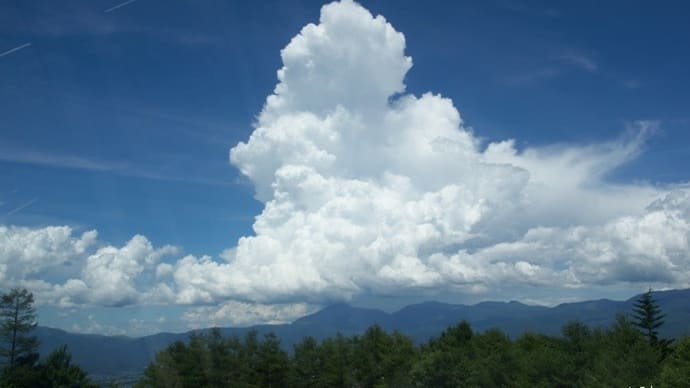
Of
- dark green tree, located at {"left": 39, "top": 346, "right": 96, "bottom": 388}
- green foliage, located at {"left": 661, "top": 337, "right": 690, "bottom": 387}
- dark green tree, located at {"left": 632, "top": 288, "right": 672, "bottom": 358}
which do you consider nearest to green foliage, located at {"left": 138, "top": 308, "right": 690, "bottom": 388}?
green foliage, located at {"left": 661, "top": 337, "right": 690, "bottom": 387}

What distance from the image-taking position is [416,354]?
87.3m

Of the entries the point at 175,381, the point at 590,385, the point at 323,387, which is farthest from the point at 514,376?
the point at 175,381

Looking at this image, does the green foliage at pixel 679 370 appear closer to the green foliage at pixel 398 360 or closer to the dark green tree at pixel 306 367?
the green foliage at pixel 398 360

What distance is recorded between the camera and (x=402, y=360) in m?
84.3

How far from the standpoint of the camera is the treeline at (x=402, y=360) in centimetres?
5941

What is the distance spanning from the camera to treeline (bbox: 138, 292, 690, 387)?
59406 mm

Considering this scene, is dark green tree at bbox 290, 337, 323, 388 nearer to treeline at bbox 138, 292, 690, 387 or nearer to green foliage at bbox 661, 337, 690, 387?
treeline at bbox 138, 292, 690, 387

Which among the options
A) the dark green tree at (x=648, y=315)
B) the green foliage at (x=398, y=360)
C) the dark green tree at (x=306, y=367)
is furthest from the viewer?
the dark green tree at (x=648, y=315)

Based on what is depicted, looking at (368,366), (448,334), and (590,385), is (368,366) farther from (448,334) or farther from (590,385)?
(590,385)

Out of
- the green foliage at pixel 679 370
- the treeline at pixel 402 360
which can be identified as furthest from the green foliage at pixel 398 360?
the green foliage at pixel 679 370

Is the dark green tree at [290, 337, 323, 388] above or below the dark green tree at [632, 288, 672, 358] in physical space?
below

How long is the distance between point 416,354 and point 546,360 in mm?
29971

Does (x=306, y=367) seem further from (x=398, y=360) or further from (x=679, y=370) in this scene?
(x=679, y=370)

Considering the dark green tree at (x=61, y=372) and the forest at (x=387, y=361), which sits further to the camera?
the dark green tree at (x=61, y=372)
